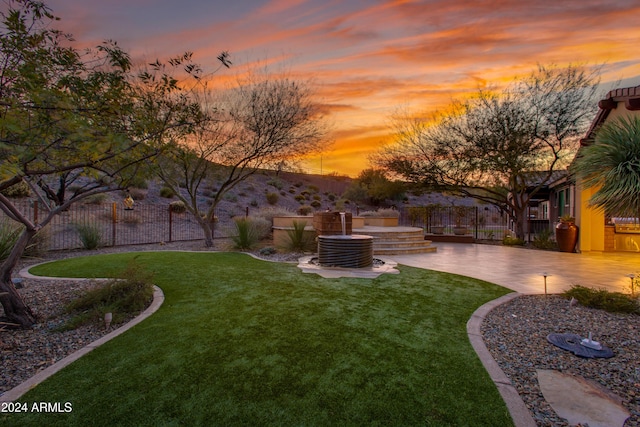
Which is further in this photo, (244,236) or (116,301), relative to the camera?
(244,236)

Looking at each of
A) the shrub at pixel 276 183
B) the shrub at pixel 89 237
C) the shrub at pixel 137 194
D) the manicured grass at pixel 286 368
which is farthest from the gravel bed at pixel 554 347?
the shrub at pixel 276 183

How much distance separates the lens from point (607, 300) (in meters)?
4.60

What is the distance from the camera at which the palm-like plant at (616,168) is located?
434cm

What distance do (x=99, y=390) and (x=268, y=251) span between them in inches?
281

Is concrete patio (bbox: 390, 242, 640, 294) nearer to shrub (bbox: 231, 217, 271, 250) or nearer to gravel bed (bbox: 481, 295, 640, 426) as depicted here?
gravel bed (bbox: 481, 295, 640, 426)

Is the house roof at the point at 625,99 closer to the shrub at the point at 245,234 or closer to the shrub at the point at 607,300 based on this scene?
the shrub at the point at 607,300

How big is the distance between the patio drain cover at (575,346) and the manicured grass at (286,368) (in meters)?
0.95

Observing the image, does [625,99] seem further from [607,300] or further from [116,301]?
[116,301]

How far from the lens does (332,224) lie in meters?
9.20

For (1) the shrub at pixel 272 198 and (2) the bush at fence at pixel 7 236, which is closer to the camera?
(2) the bush at fence at pixel 7 236

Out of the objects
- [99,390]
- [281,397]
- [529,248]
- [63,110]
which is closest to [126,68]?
[63,110]

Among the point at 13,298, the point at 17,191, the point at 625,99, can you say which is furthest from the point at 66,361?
the point at 17,191

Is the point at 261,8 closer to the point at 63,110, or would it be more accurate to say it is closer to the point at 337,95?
the point at 337,95

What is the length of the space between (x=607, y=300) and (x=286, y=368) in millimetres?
4813
